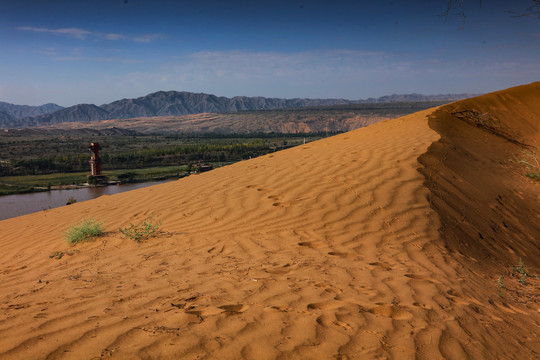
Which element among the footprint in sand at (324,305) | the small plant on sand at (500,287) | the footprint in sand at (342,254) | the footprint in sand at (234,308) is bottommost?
the small plant on sand at (500,287)

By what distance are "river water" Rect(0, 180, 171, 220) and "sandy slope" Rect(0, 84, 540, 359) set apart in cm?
1656

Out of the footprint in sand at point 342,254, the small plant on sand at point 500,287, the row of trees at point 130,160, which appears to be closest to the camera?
the small plant on sand at point 500,287

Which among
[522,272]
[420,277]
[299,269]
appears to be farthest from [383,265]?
[522,272]

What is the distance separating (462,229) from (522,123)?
9644mm

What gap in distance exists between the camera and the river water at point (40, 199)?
2139 cm

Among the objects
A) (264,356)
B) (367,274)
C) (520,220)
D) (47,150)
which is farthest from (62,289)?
(47,150)

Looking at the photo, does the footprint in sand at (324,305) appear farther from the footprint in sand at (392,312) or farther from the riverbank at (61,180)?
the riverbank at (61,180)

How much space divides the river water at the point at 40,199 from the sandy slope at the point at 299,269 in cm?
1656

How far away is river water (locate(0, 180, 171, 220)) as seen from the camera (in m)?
21.4

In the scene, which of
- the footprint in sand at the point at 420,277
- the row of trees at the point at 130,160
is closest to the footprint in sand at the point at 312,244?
the footprint in sand at the point at 420,277

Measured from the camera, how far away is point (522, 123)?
39.0 feet

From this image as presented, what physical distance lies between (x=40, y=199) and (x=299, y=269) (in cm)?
2777

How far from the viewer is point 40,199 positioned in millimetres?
25875

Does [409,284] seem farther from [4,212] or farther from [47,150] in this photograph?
[47,150]
